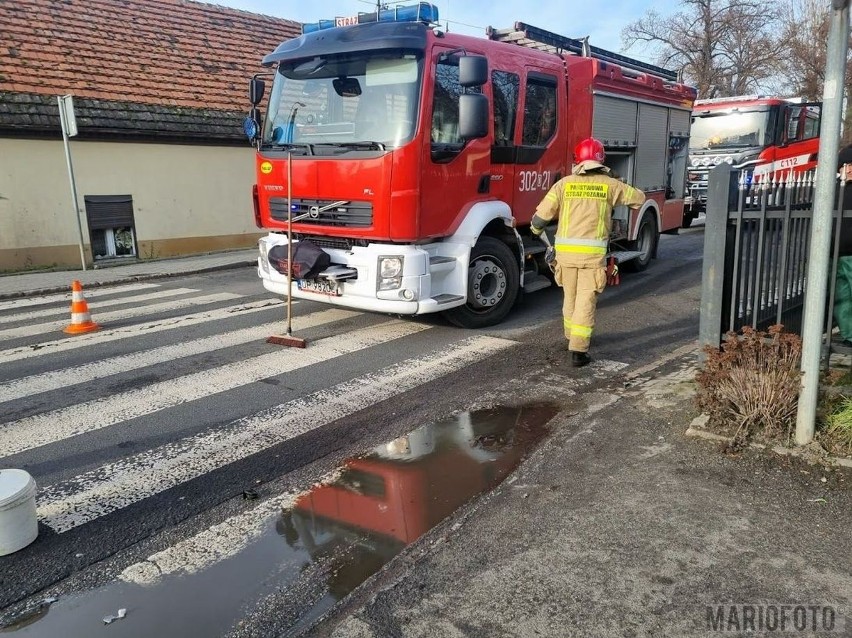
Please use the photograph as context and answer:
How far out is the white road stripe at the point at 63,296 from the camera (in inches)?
360

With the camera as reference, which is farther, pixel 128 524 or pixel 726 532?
pixel 128 524

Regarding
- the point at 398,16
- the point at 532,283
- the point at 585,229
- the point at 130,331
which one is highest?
the point at 398,16

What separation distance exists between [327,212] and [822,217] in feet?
14.7

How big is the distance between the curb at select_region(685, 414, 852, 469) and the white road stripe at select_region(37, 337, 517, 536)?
222 cm

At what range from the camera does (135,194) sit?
42.7 feet

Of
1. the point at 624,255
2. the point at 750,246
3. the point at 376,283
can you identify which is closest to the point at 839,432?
the point at 750,246

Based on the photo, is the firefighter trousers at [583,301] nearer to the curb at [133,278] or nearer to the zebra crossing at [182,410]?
the zebra crossing at [182,410]

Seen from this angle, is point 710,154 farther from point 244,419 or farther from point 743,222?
point 244,419

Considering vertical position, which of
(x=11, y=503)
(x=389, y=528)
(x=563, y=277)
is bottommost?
(x=389, y=528)

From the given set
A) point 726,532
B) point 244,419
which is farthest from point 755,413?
point 244,419

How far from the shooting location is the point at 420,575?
2.86 metres

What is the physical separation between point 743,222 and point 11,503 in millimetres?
4554

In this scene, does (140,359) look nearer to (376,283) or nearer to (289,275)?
(289,275)

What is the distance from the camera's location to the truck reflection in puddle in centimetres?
321
